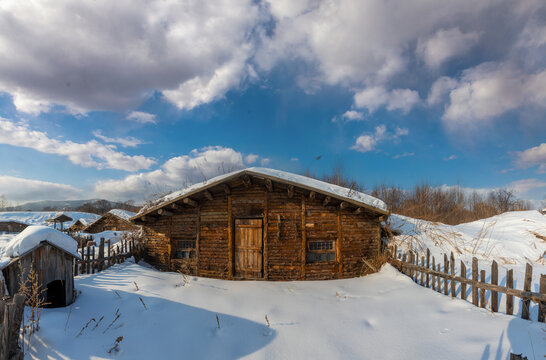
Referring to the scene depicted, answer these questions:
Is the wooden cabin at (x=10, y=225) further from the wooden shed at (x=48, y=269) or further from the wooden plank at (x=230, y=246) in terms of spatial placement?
the wooden shed at (x=48, y=269)

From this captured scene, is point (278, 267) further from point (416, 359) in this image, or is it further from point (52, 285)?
point (52, 285)

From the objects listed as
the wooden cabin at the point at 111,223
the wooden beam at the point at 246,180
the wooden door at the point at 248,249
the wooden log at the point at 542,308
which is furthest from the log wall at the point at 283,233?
the wooden cabin at the point at 111,223

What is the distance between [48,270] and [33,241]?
2.48ft

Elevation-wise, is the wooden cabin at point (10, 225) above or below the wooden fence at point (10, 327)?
below

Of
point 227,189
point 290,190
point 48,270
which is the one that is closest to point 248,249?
point 227,189

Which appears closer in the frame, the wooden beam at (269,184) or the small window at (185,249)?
the wooden beam at (269,184)

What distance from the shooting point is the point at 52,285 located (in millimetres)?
6051

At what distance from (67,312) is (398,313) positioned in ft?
25.3

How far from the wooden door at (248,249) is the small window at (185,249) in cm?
203

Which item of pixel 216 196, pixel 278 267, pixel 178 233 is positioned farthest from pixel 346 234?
pixel 178 233

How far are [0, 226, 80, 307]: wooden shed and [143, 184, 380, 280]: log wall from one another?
4.90 m

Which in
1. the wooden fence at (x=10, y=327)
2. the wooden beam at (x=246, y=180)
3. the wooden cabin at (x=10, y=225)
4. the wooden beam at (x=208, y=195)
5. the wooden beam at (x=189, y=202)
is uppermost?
the wooden beam at (x=246, y=180)

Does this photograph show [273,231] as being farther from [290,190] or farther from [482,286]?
[482,286]

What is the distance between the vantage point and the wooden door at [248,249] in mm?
10145
